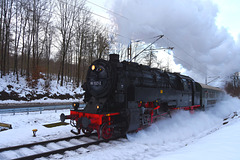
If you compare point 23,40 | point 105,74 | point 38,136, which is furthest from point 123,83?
point 23,40

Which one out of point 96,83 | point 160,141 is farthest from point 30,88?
point 160,141

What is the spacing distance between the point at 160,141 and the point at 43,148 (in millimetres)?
4450

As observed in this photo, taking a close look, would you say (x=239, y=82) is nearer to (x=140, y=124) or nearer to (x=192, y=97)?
(x=192, y=97)

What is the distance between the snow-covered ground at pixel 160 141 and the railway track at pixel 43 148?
262mm

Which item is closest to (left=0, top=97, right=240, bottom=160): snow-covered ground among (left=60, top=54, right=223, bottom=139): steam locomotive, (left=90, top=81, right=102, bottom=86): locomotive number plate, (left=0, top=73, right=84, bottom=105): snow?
(left=60, top=54, right=223, bottom=139): steam locomotive

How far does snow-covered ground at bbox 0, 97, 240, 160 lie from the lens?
431 centimetres

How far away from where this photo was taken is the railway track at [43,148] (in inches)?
189

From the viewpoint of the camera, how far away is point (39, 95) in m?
19.3

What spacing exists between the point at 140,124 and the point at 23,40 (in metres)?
21.9

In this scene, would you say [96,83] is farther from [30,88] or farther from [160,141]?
[30,88]

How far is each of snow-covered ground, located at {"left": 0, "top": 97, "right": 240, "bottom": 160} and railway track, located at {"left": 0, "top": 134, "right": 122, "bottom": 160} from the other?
0.26 m

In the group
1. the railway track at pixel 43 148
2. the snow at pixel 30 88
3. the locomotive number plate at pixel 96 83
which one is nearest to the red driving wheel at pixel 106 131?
the railway track at pixel 43 148

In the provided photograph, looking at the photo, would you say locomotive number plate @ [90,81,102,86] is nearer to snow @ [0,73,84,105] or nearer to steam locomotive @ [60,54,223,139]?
steam locomotive @ [60,54,223,139]

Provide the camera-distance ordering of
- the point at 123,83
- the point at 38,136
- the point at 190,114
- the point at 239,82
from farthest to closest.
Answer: the point at 239,82, the point at 190,114, the point at 38,136, the point at 123,83
